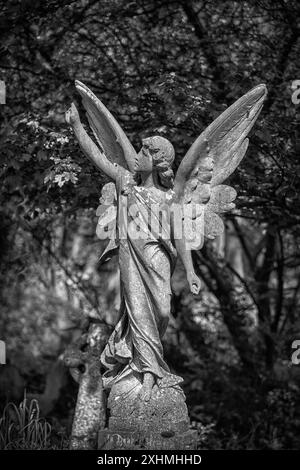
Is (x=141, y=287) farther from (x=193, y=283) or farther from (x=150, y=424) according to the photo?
(x=150, y=424)

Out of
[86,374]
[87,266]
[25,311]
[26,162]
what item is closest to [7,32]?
[26,162]

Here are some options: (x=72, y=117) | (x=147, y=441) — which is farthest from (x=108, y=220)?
(x=147, y=441)

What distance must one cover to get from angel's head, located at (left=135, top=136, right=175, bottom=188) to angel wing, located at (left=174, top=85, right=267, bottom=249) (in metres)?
0.11

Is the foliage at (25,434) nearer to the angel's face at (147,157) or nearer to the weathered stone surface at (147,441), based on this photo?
the weathered stone surface at (147,441)

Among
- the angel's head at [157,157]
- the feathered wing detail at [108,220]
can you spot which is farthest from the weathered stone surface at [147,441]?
the angel's head at [157,157]

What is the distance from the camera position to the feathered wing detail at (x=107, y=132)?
5.69 meters

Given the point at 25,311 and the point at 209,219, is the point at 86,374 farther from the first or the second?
the point at 25,311

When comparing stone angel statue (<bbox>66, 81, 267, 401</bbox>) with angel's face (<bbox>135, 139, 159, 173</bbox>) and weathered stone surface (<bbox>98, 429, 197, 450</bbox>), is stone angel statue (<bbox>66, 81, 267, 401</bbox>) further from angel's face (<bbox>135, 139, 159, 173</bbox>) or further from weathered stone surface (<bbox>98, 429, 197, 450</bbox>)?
weathered stone surface (<bbox>98, 429, 197, 450</bbox>)

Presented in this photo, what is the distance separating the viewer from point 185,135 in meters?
7.36

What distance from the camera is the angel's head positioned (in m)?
5.52

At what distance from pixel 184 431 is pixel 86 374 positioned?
71.0 inches

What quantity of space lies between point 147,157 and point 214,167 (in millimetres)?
543

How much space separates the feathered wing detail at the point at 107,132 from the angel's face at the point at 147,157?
0.40 ft
